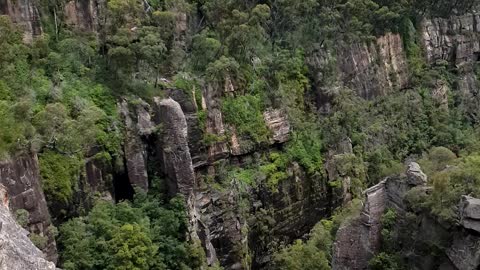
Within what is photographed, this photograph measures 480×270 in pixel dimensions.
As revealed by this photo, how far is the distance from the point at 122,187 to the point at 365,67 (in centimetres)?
2318

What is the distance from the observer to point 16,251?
13.1 metres

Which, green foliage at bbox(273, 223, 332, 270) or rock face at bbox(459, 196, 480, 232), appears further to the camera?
green foliage at bbox(273, 223, 332, 270)

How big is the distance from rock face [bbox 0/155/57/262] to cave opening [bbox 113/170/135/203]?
15.3 ft

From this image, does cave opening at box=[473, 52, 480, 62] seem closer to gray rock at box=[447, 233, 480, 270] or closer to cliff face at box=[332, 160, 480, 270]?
cliff face at box=[332, 160, 480, 270]

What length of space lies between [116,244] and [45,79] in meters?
8.16

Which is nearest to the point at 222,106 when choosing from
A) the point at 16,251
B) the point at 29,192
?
the point at 29,192

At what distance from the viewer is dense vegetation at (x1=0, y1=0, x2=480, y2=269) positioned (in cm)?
2197

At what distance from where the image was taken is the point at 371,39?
42312mm

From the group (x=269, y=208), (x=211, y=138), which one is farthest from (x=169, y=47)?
→ (x=269, y=208)

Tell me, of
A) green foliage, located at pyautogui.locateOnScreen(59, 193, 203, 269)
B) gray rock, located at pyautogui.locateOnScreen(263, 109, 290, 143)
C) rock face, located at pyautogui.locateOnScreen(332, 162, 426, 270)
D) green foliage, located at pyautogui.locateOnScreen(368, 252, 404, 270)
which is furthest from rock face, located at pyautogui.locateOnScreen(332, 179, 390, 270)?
gray rock, located at pyautogui.locateOnScreen(263, 109, 290, 143)

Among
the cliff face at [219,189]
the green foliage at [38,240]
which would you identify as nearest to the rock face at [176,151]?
the cliff face at [219,189]

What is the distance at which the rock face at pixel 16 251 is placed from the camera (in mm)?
12336

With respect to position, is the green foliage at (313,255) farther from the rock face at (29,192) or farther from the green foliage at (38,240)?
the green foliage at (38,240)

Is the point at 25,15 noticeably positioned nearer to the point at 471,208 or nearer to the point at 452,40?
the point at 471,208
